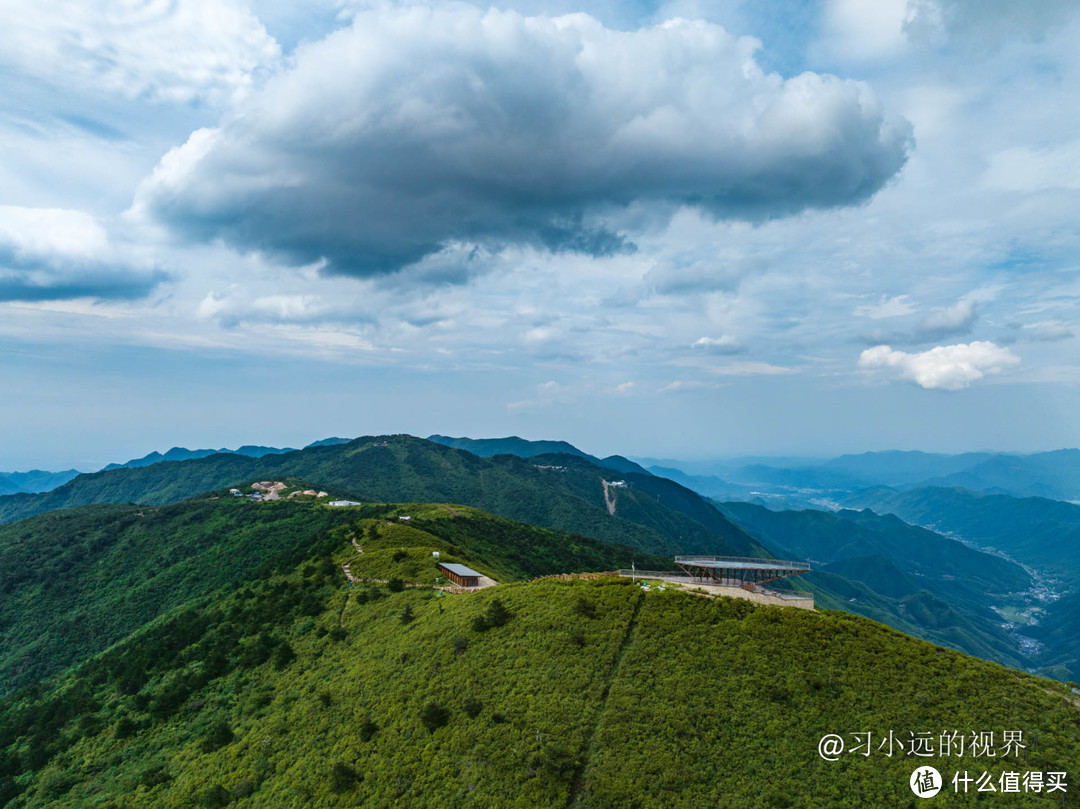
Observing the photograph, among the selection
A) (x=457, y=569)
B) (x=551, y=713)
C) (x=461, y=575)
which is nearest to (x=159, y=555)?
(x=457, y=569)

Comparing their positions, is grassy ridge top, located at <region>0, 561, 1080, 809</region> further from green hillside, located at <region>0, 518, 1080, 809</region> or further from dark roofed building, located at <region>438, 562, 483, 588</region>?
dark roofed building, located at <region>438, 562, 483, 588</region>

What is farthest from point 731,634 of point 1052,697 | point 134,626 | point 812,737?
point 134,626

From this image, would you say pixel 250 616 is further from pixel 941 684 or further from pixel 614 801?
pixel 941 684

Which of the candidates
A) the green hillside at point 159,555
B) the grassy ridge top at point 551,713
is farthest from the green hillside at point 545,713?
the green hillside at point 159,555

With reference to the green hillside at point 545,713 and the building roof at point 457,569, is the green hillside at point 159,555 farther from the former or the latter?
the green hillside at point 545,713

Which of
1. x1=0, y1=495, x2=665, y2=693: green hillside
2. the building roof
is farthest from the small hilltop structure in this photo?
x1=0, y1=495, x2=665, y2=693: green hillside

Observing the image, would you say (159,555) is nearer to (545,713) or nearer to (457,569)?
(457,569)
